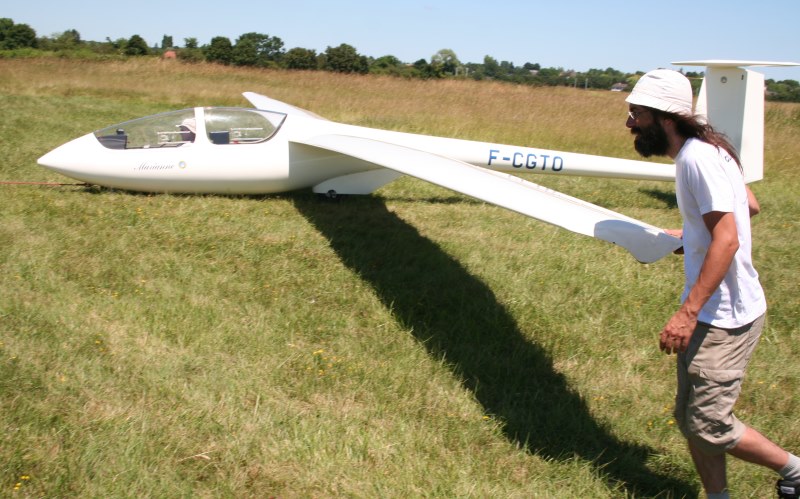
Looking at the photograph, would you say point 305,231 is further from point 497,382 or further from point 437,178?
point 497,382

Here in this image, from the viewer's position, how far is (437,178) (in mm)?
5047

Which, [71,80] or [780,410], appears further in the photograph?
[71,80]

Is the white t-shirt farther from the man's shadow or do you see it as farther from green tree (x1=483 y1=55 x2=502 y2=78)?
green tree (x1=483 y1=55 x2=502 y2=78)

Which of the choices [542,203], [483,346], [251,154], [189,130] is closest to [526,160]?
[251,154]

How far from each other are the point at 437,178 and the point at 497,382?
1546 mm

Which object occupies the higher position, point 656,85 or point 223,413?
point 656,85

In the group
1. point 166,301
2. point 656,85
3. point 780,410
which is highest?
point 656,85

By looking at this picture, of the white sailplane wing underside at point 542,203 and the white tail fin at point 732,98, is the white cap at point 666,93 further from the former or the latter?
the white tail fin at point 732,98

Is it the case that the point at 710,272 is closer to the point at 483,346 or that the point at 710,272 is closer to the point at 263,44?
the point at 483,346

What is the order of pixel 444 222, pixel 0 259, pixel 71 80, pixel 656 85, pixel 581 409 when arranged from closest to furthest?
1. pixel 656 85
2. pixel 581 409
3. pixel 0 259
4. pixel 444 222
5. pixel 71 80

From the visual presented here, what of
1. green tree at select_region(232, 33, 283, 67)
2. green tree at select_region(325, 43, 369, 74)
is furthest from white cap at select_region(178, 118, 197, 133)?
green tree at select_region(232, 33, 283, 67)

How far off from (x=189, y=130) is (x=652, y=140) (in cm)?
679

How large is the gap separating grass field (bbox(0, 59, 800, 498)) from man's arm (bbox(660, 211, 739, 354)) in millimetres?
1136

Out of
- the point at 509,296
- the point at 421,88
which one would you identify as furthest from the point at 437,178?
the point at 421,88
